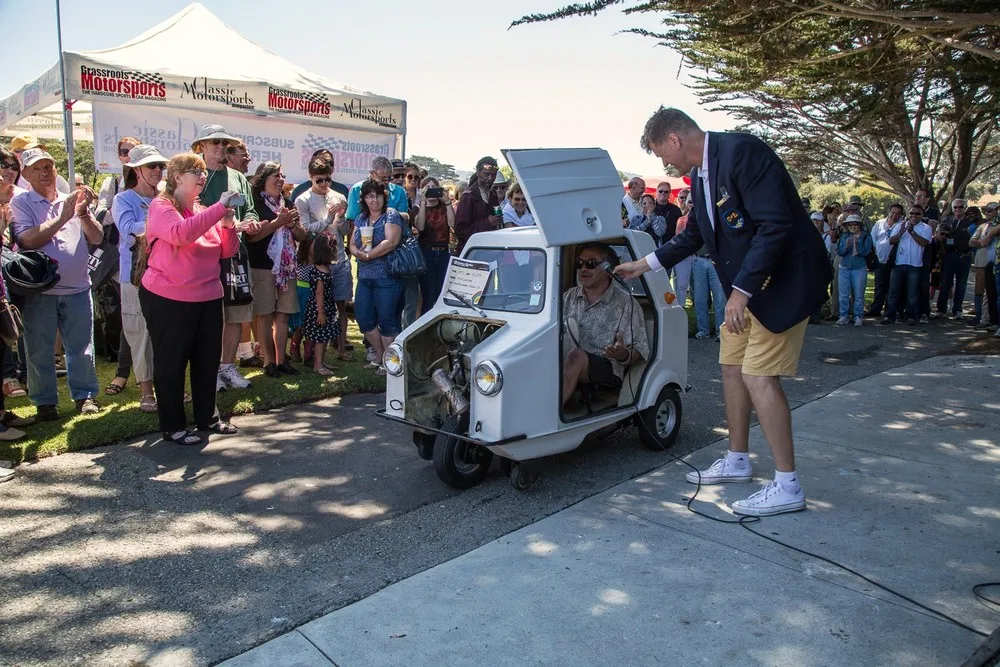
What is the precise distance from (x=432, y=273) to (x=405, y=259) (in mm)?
1218

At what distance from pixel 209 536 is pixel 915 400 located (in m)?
6.34

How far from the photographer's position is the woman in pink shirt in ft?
17.7

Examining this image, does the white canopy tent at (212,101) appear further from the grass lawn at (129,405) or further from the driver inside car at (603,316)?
the driver inside car at (603,316)

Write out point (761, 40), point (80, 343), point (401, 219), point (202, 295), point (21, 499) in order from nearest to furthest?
point (21, 499)
point (202, 295)
point (80, 343)
point (401, 219)
point (761, 40)

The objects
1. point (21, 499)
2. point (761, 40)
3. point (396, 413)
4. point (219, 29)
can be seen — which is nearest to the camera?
point (21, 499)

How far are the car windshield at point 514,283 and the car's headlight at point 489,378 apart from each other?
60 cm

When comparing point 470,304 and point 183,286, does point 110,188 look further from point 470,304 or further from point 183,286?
point 470,304

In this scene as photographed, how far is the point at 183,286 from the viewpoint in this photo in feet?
18.3

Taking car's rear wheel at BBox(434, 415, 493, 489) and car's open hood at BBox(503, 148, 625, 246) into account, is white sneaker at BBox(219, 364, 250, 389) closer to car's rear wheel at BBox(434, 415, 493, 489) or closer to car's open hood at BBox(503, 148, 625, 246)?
car's rear wheel at BBox(434, 415, 493, 489)

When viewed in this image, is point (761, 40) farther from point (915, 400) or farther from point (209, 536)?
point (209, 536)

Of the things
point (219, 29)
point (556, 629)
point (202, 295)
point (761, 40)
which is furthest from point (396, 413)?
point (219, 29)

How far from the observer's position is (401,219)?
783 centimetres

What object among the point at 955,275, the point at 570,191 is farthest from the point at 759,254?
the point at 955,275

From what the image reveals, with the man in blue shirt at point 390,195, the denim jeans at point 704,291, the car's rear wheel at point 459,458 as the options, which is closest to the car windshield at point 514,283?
the car's rear wheel at point 459,458
